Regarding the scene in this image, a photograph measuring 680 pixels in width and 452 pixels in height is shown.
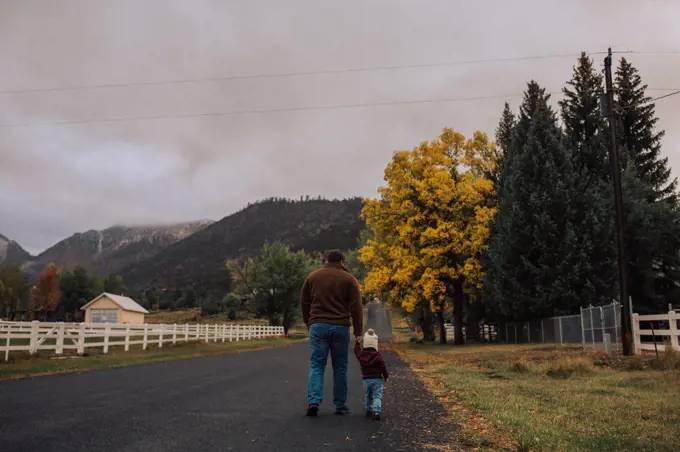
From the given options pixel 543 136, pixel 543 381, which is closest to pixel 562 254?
pixel 543 136

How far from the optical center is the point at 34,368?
13.3 m

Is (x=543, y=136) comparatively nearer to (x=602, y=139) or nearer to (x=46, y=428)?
(x=602, y=139)

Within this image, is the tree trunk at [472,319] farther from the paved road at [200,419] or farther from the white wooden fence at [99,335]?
the paved road at [200,419]

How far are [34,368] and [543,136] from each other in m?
26.4

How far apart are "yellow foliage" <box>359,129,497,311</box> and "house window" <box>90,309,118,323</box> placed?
4642cm

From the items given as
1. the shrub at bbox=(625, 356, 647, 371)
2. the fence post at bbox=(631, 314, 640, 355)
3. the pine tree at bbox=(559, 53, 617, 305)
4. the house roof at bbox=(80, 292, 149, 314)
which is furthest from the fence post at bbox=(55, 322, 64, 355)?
the house roof at bbox=(80, 292, 149, 314)

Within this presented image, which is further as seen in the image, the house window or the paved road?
the house window

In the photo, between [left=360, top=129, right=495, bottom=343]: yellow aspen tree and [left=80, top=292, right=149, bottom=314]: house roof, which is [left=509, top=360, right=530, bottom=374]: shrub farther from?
[left=80, top=292, right=149, bottom=314]: house roof

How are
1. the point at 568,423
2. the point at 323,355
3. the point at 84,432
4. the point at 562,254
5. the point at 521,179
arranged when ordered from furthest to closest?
the point at 521,179, the point at 562,254, the point at 323,355, the point at 568,423, the point at 84,432

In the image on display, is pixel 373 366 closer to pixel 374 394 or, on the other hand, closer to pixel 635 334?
pixel 374 394

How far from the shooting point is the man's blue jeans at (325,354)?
6285mm

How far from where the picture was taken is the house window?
219 ft

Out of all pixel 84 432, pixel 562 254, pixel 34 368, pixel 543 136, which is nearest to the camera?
pixel 84 432

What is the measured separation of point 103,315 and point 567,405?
69447 millimetres
